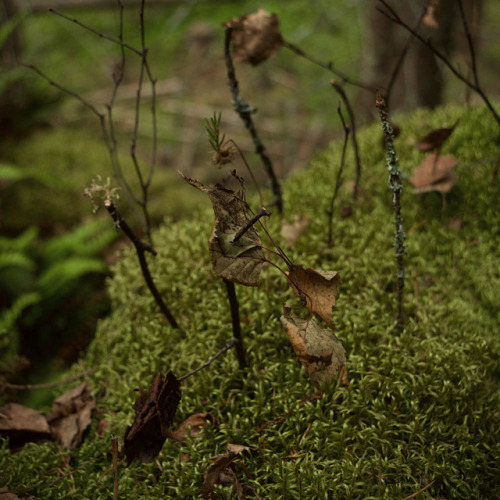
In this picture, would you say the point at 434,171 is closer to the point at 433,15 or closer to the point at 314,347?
the point at 433,15

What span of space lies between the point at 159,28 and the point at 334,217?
7428 millimetres

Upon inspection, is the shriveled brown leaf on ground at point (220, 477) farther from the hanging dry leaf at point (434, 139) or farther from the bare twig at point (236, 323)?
the hanging dry leaf at point (434, 139)

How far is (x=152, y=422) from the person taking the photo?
4.59ft

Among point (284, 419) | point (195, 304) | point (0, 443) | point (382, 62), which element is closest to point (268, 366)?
point (284, 419)

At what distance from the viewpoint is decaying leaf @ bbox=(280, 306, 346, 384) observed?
1334 millimetres

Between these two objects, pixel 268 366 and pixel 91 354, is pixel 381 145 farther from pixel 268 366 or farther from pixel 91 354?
pixel 91 354

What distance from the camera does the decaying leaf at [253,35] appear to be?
2.19 metres

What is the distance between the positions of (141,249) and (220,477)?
918 millimetres

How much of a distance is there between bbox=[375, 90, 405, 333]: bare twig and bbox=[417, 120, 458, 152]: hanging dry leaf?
679 mm

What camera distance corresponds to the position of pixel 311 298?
1.46 m

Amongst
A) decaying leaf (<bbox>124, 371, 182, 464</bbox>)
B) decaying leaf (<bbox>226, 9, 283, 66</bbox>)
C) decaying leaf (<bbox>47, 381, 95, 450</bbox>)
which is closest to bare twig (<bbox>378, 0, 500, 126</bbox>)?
decaying leaf (<bbox>226, 9, 283, 66</bbox>)

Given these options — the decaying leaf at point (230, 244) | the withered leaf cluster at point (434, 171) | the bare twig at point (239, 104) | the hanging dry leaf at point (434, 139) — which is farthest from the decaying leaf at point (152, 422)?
the hanging dry leaf at point (434, 139)

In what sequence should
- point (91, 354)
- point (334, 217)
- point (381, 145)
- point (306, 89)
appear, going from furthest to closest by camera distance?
point (306, 89) → point (381, 145) → point (334, 217) → point (91, 354)

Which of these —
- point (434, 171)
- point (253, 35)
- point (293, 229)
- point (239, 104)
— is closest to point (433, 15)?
point (434, 171)
